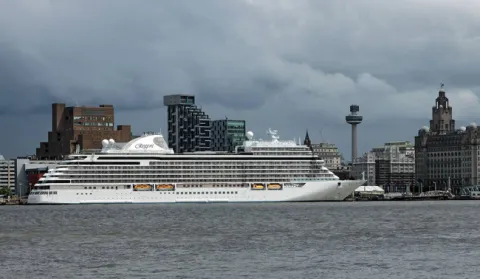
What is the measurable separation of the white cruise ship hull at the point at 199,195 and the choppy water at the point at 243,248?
171 ft

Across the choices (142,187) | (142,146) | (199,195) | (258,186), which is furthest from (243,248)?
(142,146)

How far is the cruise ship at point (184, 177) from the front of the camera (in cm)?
15438

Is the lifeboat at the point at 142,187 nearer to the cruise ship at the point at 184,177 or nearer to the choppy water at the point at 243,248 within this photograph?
the cruise ship at the point at 184,177

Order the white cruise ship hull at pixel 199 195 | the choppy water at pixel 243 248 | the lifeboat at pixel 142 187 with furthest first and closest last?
the lifeboat at pixel 142 187
the white cruise ship hull at pixel 199 195
the choppy water at pixel 243 248

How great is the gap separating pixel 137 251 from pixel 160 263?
23.7 feet

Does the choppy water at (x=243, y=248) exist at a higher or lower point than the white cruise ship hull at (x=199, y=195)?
lower

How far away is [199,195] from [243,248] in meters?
92.3

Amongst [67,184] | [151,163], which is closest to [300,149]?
[151,163]

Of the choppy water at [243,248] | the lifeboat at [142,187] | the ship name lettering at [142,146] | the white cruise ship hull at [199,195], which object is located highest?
the ship name lettering at [142,146]

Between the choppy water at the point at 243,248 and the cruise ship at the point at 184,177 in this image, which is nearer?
the choppy water at the point at 243,248

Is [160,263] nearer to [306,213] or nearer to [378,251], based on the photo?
[378,251]

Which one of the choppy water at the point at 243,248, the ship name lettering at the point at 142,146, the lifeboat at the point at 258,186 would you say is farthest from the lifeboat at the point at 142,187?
the choppy water at the point at 243,248

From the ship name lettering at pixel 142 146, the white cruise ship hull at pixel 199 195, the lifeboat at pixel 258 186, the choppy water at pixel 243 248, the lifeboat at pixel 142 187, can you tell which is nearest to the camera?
the choppy water at pixel 243 248

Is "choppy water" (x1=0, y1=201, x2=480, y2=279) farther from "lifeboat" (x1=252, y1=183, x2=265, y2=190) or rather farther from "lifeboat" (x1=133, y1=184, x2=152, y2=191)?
"lifeboat" (x1=252, y1=183, x2=265, y2=190)
